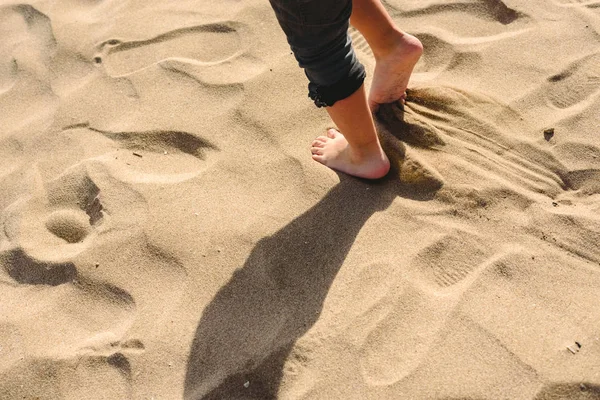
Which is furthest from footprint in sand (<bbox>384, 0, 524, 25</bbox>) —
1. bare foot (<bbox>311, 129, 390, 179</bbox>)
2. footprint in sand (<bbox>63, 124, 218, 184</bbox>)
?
footprint in sand (<bbox>63, 124, 218, 184</bbox>)

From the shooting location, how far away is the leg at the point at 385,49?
1.84m

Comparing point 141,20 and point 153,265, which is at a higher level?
point 141,20

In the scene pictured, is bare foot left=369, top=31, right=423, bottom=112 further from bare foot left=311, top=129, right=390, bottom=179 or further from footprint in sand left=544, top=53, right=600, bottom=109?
footprint in sand left=544, top=53, right=600, bottom=109

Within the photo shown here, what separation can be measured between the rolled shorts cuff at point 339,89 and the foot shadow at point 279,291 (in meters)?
0.38

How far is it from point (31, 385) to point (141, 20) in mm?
1747

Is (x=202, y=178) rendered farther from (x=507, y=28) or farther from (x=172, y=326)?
(x=507, y=28)

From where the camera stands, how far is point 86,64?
98.7 inches

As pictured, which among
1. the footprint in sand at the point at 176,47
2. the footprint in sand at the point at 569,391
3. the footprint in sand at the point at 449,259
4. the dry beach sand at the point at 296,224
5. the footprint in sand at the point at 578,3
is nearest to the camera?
the footprint in sand at the point at 569,391

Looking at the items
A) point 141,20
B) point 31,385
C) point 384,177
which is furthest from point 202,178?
point 141,20

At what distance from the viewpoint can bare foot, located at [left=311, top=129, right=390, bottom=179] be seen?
186cm

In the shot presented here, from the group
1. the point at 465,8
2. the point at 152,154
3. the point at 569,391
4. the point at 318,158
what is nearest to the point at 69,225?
the point at 152,154

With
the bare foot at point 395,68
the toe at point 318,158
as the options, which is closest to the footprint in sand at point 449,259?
the toe at point 318,158

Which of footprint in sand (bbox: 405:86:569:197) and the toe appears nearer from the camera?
footprint in sand (bbox: 405:86:569:197)

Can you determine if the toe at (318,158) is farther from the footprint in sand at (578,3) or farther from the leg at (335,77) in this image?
the footprint in sand at (578,3)
